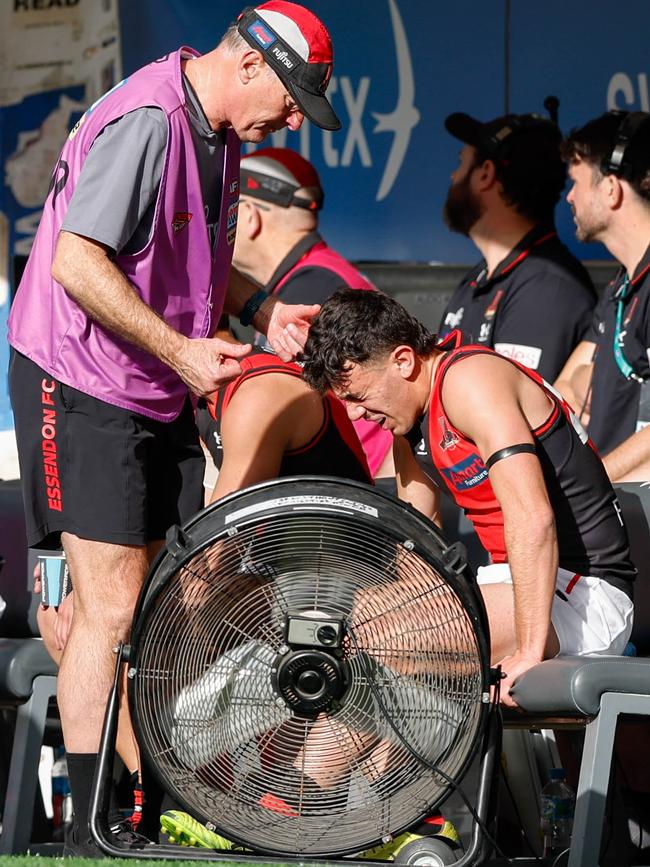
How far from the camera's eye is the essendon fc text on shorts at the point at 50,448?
9.01ft

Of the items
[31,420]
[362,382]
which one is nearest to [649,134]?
[362,382]

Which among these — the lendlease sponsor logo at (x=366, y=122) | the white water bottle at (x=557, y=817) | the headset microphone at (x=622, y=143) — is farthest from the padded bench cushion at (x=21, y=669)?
the lendlease sponsor logo at (x=366, y=122)

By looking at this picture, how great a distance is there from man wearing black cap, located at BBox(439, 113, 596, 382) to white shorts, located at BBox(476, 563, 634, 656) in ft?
5.32

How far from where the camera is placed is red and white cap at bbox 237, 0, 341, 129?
2.76 meters

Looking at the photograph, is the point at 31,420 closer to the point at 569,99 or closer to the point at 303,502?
the point at 303,502

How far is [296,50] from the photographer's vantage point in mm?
2762

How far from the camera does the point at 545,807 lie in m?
3.42

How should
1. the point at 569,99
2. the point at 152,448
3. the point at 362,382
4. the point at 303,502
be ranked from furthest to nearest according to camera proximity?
the point at 569,99, the point at 362,382, the point at 152,448, the point at 303,502

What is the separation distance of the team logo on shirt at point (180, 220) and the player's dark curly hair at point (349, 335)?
40 centimetres

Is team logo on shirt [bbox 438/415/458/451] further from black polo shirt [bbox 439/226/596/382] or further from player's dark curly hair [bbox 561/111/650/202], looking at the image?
player's dark curly hair [bbox 561/111/650/202]

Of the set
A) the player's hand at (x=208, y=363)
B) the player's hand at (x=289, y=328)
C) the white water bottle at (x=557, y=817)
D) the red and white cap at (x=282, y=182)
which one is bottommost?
the white water bottle at (x=557, y=817)

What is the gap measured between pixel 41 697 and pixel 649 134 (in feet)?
8.98

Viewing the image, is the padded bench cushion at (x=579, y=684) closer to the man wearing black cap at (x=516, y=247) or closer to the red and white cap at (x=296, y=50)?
the red and white cap at (x=296, y=50)

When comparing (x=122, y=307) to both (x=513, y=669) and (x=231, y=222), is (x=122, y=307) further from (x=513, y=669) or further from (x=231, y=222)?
(x=513, y=669)
